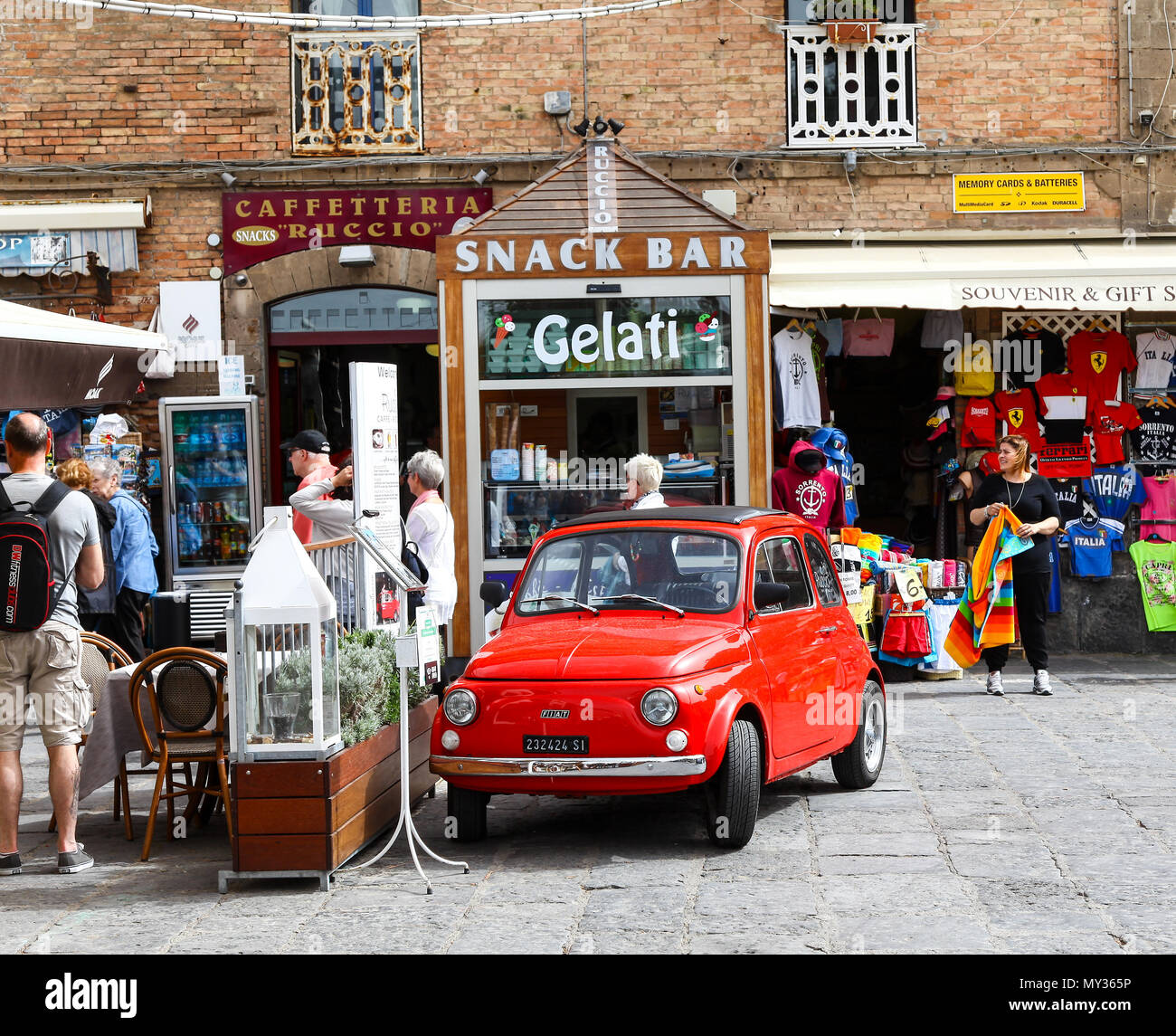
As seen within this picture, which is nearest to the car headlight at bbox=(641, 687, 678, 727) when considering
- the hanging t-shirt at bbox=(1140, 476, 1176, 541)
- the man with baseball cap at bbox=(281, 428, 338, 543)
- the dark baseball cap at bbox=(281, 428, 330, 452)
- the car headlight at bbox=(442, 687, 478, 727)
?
the car headlight at bbox=(442, 687, 478, 727)

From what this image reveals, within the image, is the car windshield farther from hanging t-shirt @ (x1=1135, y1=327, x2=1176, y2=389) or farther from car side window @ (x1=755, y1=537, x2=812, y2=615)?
hanging t-shirt @ (x1=1135, y1=327, x2=1176, y2=389)

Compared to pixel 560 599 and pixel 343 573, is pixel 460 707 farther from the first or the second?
pixel 343 573

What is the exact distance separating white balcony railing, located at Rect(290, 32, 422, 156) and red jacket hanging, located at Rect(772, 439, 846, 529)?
493 cm

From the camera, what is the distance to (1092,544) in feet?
45.0

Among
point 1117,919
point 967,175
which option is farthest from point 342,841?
point 967,175

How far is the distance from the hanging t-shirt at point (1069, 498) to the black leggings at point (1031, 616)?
241 cm

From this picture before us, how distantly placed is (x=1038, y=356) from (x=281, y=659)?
9298mm

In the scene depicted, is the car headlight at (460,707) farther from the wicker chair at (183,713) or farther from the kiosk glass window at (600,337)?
the kiosk glass window at (600,337)

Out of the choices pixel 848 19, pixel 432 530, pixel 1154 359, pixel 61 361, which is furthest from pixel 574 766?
pixel 848 19

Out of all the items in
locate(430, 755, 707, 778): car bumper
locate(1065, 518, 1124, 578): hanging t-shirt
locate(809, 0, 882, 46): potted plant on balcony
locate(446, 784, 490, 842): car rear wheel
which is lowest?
locate(446, 784, 490, 842): car rear wheel

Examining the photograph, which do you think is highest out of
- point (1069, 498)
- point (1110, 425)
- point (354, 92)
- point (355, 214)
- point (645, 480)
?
point (354, 92)

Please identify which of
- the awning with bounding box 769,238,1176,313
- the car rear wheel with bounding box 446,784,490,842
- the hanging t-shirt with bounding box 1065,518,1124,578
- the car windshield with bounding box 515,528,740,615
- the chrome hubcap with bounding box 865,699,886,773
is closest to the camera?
the car rear wheel with bounding box 446,784,490,842

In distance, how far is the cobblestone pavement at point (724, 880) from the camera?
5613 mm

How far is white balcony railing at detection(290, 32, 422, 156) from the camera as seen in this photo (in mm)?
14109
